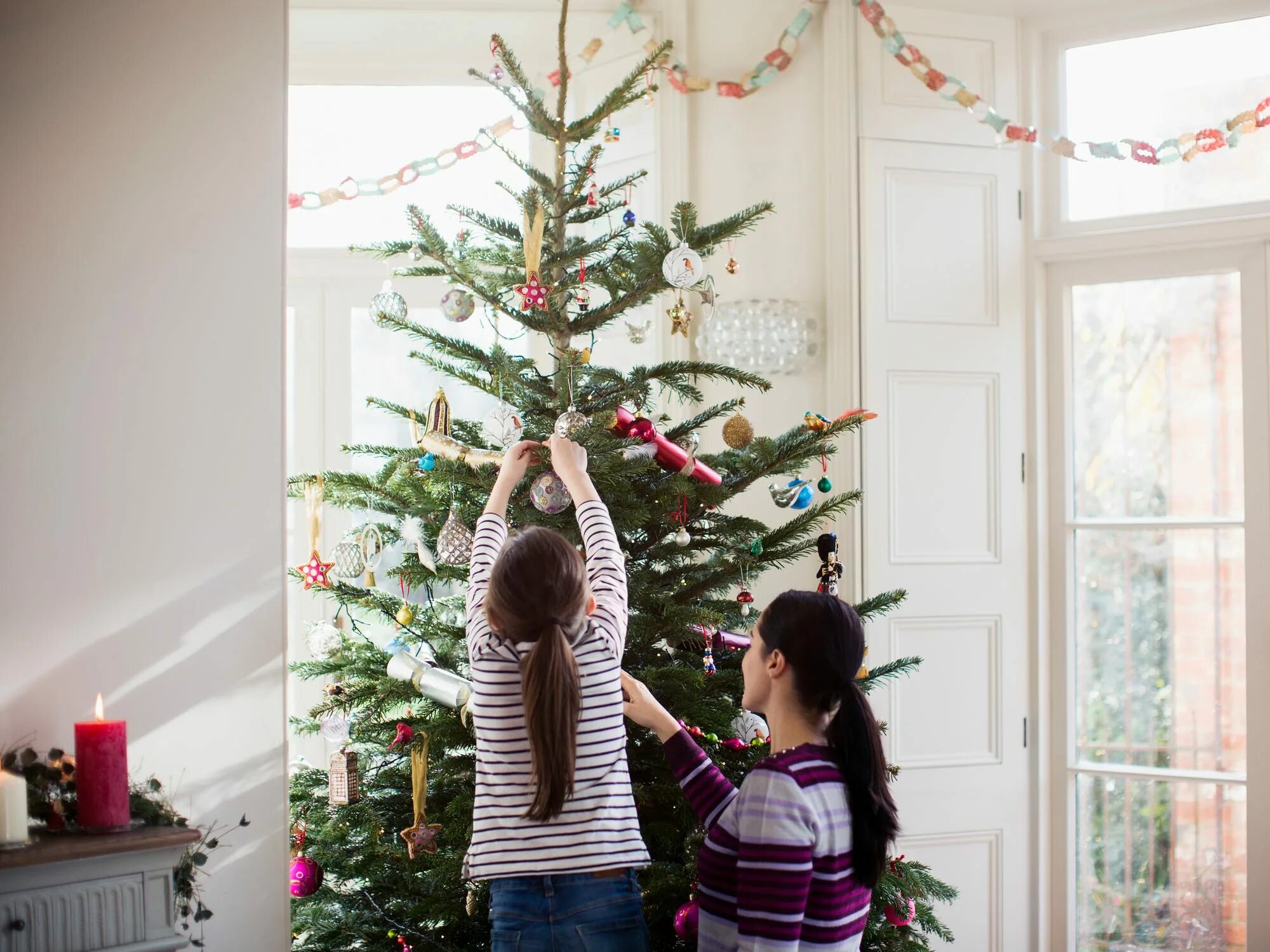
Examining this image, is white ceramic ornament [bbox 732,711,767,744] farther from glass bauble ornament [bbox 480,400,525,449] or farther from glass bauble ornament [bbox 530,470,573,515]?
glass bauble ornament [bbox 480,400,525,449]

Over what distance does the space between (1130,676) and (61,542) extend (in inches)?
111

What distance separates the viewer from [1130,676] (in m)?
3.28

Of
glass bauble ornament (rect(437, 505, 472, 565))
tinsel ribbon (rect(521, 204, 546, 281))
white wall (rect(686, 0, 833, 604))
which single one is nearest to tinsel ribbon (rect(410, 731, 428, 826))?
glass bauble ornament (rect(437, 505, 472, 565))

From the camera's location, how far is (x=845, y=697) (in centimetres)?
151

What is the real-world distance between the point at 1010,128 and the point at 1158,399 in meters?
0.87

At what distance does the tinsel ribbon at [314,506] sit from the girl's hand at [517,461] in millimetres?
408

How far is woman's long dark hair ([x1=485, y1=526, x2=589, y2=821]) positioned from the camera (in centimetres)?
149

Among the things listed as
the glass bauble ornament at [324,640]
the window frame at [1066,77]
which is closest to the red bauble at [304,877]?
the glass bauble ornament at [324,640]

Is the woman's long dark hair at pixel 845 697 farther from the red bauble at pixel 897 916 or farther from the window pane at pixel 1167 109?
the window pane at pixel 1167 109

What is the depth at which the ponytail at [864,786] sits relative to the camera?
1455mm

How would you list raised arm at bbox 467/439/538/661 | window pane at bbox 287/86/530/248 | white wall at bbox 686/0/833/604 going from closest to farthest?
raised arm at bbox 467/439/538/661 → white wall at bbox 686/0/833/604 → window pane at bbox 287/86/530/248

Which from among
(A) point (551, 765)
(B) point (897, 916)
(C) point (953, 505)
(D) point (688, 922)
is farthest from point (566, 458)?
(C) point (953, 505)

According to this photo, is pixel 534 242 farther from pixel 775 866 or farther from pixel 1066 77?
pixel 1066 77

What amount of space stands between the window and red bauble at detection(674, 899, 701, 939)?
73.7 inches
